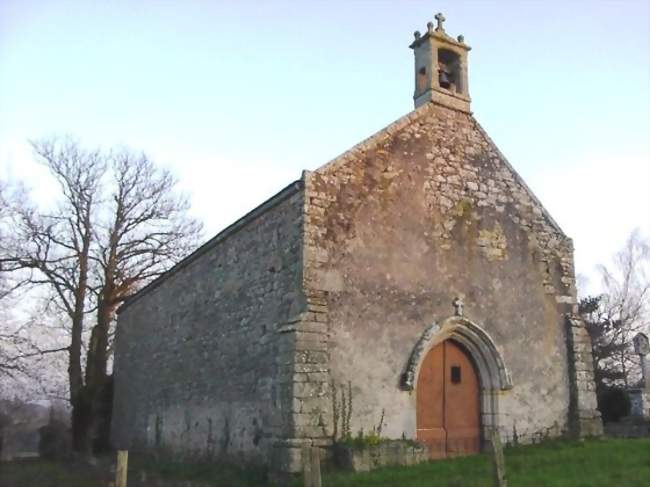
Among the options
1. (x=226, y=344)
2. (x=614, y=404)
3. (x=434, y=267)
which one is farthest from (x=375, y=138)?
(x=614, y=404)

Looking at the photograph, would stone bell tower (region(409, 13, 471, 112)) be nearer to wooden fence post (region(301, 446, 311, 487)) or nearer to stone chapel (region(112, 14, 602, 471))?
stone chapel (region(112, 14, 602, 471))

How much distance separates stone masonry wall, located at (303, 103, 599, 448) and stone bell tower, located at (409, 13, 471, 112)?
0.37 m

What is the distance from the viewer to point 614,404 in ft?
63.9

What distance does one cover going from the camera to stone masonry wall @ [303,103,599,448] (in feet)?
37.4

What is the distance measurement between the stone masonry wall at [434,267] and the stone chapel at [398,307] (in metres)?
0.03

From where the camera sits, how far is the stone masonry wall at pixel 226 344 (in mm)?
11445

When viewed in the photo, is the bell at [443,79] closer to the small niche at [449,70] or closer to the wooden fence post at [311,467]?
the small niche at [449,70]

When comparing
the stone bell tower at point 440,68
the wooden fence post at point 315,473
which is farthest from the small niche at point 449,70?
the wooden fence post at point 315,473

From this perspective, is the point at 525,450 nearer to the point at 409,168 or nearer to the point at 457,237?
the point at 457,237

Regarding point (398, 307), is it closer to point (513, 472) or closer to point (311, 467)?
point (513, 472)

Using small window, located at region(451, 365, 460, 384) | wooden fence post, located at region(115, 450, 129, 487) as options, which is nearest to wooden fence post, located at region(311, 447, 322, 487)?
wooden fence post, located at region(115, 450, 129, 487)

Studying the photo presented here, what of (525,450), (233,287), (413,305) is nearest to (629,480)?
(525,450)

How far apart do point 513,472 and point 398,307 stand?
345 cm

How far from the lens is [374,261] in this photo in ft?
39.1
